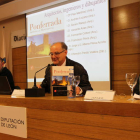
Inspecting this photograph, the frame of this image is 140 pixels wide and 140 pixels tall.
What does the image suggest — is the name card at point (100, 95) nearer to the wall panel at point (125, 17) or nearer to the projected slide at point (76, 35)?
the projected slide at point (76, 35)

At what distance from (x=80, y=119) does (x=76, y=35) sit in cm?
270

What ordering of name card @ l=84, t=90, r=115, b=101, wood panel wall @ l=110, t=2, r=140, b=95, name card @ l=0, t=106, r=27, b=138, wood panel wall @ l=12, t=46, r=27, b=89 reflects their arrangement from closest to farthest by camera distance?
name card @ l=84, t=90, r=115, b=101, name card @ l=0, t=106, r=27, b=138, wood panel wall @ l=110, t=2, r=140, b=95, wood panel wall @ l=12, t=46, r=27, b=89

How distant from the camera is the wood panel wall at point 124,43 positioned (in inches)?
124

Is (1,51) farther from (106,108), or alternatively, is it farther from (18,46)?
(106,108)

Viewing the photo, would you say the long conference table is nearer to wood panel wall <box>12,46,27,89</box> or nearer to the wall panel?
the wall panel

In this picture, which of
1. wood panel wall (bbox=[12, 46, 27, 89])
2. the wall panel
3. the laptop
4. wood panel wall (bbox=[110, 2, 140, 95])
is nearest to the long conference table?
the laptop

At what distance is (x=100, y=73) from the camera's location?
343cm

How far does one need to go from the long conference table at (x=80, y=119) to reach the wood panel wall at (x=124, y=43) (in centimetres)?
203

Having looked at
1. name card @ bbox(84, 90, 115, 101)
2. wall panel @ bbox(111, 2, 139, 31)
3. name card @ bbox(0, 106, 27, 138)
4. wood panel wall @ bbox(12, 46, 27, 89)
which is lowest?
name card @ bbox(0, 106, 27, 138)

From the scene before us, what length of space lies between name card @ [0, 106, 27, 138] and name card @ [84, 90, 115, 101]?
56 cm

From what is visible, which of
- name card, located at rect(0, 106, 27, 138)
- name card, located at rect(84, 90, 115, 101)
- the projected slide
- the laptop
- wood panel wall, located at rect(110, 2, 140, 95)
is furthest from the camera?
the projected slide

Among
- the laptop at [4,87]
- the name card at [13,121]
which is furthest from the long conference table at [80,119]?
the laptop at [4,87]

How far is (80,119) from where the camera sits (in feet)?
3.98

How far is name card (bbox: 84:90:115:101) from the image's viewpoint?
3.88ft
